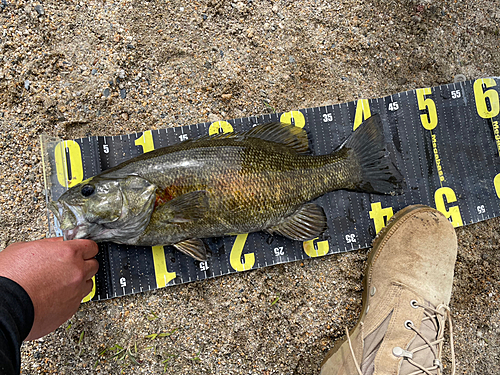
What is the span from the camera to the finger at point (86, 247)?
2.45 metres

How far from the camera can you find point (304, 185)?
274cm

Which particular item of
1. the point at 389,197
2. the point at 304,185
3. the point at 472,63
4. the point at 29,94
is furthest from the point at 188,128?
the point at 472,63

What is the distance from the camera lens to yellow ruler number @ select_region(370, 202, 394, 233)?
10.0 ft

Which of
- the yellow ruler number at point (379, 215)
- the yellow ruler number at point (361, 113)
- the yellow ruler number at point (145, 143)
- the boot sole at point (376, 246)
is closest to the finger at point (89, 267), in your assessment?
the yellow ruler number at point (145, 143)

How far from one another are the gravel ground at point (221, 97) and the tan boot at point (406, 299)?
0.19 m

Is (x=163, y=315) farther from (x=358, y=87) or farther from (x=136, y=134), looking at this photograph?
(x=358, y=87)

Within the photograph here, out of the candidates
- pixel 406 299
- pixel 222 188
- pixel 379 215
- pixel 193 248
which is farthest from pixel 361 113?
pixel 193 248

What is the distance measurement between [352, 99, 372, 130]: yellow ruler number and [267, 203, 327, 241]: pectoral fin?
919 millimetres

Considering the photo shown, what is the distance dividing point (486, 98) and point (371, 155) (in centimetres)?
133

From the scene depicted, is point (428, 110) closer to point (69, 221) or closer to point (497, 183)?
point (497, 183)

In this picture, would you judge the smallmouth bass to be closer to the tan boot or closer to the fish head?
the fish head

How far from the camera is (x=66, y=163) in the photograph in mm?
2920

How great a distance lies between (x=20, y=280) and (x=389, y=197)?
2.99 m

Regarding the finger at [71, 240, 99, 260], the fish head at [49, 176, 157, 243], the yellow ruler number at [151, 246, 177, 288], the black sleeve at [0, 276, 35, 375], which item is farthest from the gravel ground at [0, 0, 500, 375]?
the black sleeve at [0, 276, 35, 375]
